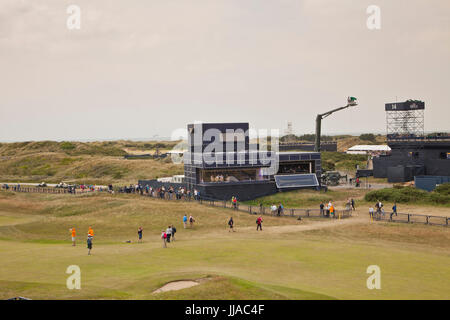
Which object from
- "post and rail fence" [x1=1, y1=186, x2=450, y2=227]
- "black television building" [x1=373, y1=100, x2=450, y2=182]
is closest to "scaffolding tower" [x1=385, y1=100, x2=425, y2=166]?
"black television building" [x1=373, y1=100, x2=450, y2=182]

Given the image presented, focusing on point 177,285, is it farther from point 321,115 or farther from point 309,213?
point 321,115

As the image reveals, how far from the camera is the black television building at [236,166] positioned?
63438mm

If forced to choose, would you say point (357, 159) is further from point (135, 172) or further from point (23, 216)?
point (23, 216)

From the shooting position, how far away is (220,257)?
→ 3184 cm

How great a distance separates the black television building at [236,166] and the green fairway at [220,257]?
10.1 m

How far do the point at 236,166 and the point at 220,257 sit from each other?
3331 cm

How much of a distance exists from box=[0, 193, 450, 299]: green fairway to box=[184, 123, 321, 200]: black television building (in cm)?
1010

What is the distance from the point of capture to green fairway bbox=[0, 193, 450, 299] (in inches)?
904

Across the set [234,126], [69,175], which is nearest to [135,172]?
[69,175]

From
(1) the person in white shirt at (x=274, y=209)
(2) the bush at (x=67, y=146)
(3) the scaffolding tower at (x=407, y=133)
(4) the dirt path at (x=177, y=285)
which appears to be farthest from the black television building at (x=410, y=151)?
(2) the bush at (x=67, y=146)

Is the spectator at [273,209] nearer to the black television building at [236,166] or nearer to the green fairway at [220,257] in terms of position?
the green fairway at [220,257]

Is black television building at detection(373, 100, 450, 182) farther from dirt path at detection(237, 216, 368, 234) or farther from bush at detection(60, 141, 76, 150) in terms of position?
bush at detection(60, 141, 76, 150)
